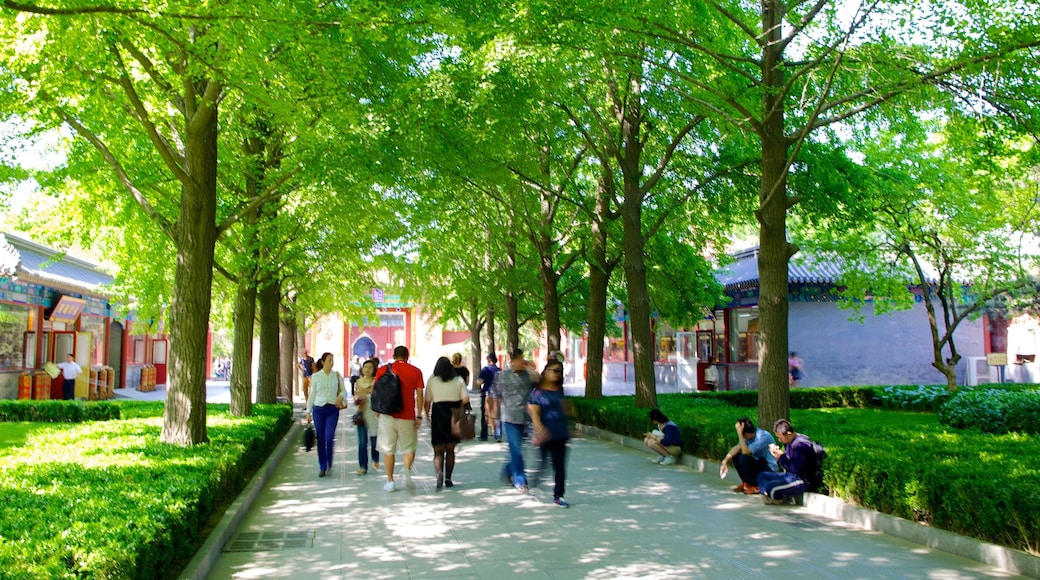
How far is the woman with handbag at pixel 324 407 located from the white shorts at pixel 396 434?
1.46 metres

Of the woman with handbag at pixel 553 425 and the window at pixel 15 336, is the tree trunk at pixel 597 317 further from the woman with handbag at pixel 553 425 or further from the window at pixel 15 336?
the window at pixel 15 336

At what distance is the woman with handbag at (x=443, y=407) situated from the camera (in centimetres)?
1112

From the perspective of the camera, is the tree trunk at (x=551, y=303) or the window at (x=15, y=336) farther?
the window at (x=15, y=336)

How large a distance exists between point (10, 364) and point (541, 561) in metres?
22.8

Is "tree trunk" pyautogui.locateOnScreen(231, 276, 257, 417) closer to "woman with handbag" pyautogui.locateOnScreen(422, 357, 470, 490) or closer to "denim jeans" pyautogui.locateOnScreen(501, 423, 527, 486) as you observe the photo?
"woman with handbag" pyautogui.locateOnScreen(422, 357, 470, 490)

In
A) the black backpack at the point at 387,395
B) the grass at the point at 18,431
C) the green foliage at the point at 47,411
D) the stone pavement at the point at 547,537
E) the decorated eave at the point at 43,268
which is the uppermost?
the decorated eave at the point at 43,268

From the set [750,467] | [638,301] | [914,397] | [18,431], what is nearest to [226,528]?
[750,467]

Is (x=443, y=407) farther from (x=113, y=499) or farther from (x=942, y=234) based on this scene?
(x=942, y=234)

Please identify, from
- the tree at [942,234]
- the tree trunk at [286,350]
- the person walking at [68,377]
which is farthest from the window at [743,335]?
the person walking at [68,377]

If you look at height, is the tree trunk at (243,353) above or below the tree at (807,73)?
below

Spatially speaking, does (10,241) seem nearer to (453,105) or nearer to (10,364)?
(10,364)

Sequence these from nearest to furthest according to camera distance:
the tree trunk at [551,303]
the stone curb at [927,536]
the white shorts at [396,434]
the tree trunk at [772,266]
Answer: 1. the stone curb at [927,536]
2. the white shorts at [396,434]
3. the tree trunk at [772,266]
4. the tree trunk at [551,303]

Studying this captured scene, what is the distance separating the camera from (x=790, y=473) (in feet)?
33.0

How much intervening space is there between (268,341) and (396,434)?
9.60 m
